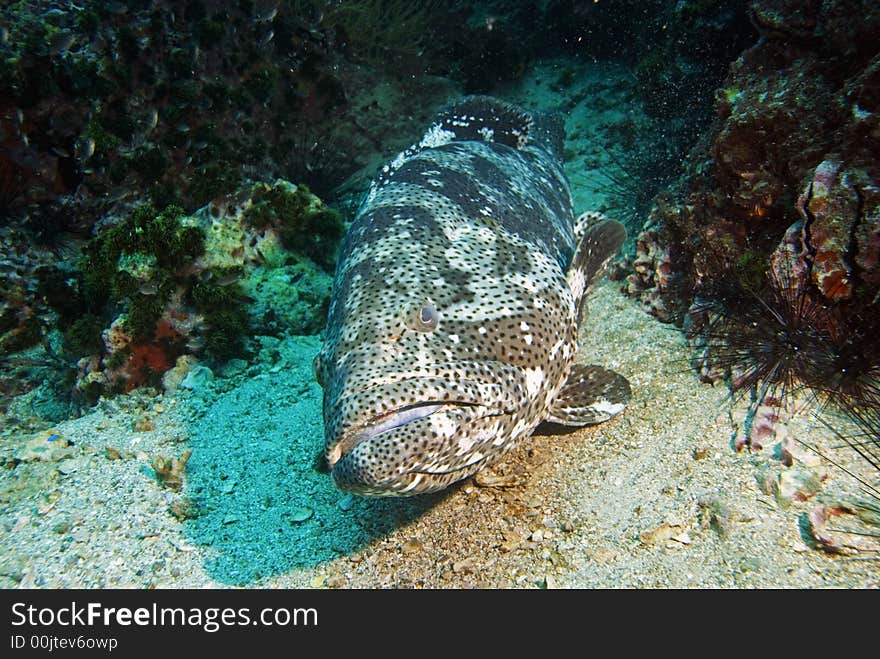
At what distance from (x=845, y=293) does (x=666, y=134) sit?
13.4ft

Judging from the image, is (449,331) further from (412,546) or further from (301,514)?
(301,514)

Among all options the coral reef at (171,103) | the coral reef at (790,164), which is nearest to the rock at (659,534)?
the coral reef at (790,164)

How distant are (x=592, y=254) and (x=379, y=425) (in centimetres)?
241

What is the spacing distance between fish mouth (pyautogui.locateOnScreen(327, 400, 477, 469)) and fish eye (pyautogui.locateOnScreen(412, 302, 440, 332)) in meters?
0.45

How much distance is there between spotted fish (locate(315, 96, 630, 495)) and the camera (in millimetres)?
2412

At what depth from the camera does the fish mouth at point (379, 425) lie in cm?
240

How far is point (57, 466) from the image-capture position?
385cm

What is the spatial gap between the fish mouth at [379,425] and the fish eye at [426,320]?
45 cm

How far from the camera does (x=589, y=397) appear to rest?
3486 mm

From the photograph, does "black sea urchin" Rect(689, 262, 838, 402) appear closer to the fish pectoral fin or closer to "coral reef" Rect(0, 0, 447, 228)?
the fish pectoral fin

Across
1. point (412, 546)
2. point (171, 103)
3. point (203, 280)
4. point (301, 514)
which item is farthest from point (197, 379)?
point (171, 103)
